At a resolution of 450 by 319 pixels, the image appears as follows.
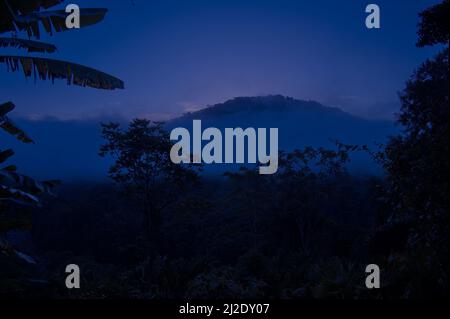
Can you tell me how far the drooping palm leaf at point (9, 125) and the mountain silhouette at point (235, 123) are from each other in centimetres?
257

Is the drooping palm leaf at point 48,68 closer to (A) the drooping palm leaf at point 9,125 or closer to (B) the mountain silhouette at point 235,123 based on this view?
(A) the drooping palm leaf at point 9,125

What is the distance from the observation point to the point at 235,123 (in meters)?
7.18

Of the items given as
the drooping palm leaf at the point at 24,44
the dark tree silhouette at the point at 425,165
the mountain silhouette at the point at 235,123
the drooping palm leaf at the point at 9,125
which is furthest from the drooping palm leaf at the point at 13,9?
the dark tree silhouette at the point at 425,165

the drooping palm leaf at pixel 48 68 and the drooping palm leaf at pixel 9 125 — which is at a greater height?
the drooping palm leaf at pixel 48 68

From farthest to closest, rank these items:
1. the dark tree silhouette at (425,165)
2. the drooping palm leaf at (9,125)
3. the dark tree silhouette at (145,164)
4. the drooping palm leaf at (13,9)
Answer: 1. the dark tree silhouette at (145,164)
2. the drooping palm leaf at (9,125)
3. the drooping palm leaf at (13,9)
4. the dark tree silhouette at (425,165)

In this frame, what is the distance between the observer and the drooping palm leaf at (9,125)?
4371 mm

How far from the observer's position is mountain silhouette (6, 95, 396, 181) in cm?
785

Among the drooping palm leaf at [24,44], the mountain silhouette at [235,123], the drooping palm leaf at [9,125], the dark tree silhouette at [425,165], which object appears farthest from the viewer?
the mountain silhouette at [235,123]

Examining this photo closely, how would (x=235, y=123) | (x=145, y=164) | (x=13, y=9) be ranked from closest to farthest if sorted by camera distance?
(x=13, y=9) → (x=235, y=123) → (x=145, y=164)

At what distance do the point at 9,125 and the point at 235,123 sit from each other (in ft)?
12.3

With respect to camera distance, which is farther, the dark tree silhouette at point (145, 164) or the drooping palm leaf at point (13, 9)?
the dark tree silhouette at point (145, 164)

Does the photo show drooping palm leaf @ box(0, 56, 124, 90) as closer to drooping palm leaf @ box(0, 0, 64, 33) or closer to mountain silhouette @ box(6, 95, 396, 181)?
drooping palm leaf @ box(0, 0, 64, 33)

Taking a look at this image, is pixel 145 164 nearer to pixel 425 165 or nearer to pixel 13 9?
pixel 13 9

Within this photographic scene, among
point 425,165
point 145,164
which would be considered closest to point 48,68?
point 425,165
